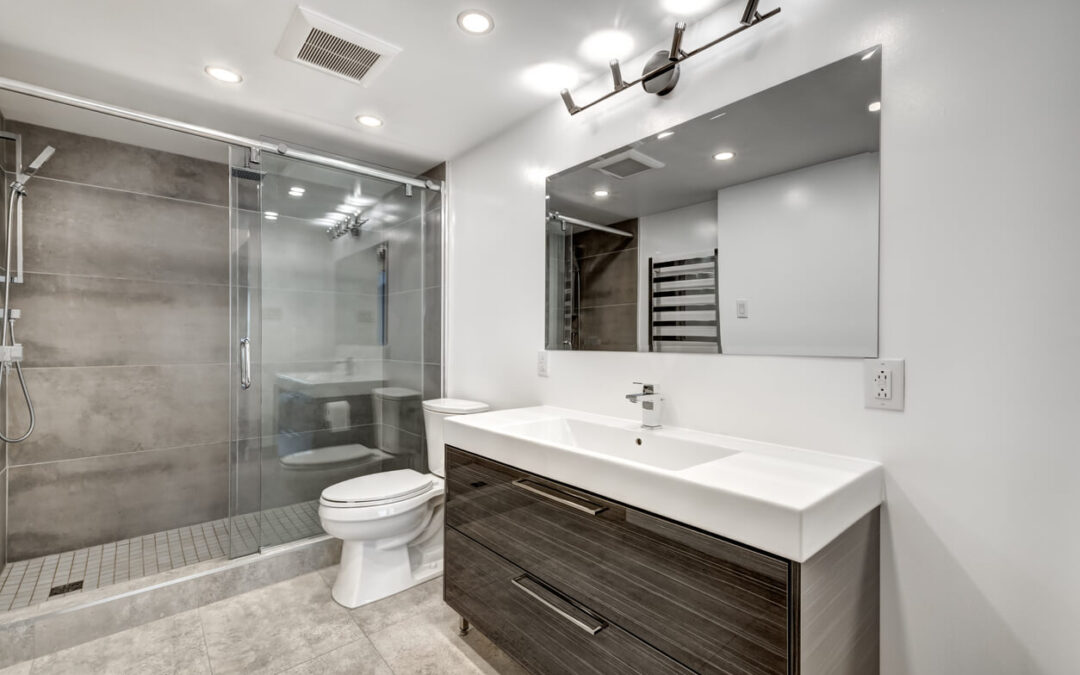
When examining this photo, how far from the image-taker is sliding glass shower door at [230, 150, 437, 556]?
91.1 inches

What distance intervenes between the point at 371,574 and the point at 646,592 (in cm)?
153

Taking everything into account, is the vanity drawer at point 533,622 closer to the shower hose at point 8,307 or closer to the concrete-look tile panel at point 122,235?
the shower hose at point 8,307

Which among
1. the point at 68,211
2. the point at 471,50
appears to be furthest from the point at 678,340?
the point at 68,211

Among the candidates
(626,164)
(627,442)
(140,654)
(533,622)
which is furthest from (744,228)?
(140,654)

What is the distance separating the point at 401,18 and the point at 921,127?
5.25ft

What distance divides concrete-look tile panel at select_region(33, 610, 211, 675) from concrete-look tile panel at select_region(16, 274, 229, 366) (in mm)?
1434

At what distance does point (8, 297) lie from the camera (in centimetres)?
221

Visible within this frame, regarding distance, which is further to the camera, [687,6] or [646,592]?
[687,6]

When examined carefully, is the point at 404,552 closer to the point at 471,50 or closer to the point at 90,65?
the point at 471,50

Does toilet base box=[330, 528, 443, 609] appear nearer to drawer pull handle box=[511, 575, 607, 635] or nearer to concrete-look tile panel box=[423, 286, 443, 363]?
drawer pull handle box=[511, 575, 607, 635]

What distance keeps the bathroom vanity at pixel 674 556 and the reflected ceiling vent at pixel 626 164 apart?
0.98m

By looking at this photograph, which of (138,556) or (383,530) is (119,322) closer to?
(138,556)

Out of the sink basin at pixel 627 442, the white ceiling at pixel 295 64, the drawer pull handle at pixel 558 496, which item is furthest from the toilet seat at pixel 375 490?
the white ceiling at pixel 295 64

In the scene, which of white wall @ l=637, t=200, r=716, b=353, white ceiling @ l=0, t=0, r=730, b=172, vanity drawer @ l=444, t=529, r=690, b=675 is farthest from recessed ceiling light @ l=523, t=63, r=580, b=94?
vanity drawer @ l=444, t=529, r=690, b=675
